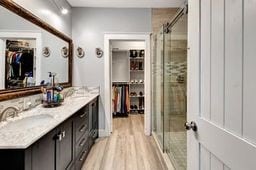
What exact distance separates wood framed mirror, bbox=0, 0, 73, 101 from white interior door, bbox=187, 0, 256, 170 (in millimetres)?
1750

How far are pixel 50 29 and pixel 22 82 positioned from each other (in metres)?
1.15

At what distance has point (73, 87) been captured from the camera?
185 inches

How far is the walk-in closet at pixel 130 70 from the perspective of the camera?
Result: 23.0 ft

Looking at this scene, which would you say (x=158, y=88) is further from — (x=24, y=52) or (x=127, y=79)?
(x=127, y=79)

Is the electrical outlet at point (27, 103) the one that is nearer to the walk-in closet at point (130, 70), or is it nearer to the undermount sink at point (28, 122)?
the undermount sink at point (28, 122)

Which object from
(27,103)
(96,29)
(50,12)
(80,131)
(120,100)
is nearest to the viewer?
(27,103)

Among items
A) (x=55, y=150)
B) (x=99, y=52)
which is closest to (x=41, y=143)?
(x=55, y=150)

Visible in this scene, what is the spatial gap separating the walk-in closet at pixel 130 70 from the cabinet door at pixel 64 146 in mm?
4480

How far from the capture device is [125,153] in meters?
3.63

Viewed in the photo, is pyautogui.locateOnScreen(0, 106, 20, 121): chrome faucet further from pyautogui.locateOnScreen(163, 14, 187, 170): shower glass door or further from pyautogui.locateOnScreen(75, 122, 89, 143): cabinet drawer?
pyautogui.locateOnScreen(163, 14, 187, 170): shower glass door

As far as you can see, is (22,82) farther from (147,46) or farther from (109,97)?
(147,46)

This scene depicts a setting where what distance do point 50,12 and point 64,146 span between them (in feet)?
7.26

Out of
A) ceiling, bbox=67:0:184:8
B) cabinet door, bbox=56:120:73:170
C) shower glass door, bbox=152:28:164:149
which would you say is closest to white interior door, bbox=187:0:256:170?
cabinet door, bbox=56:120:73:170

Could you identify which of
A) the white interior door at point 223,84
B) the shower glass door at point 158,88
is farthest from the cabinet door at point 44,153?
the shower glass door at point 158,88
